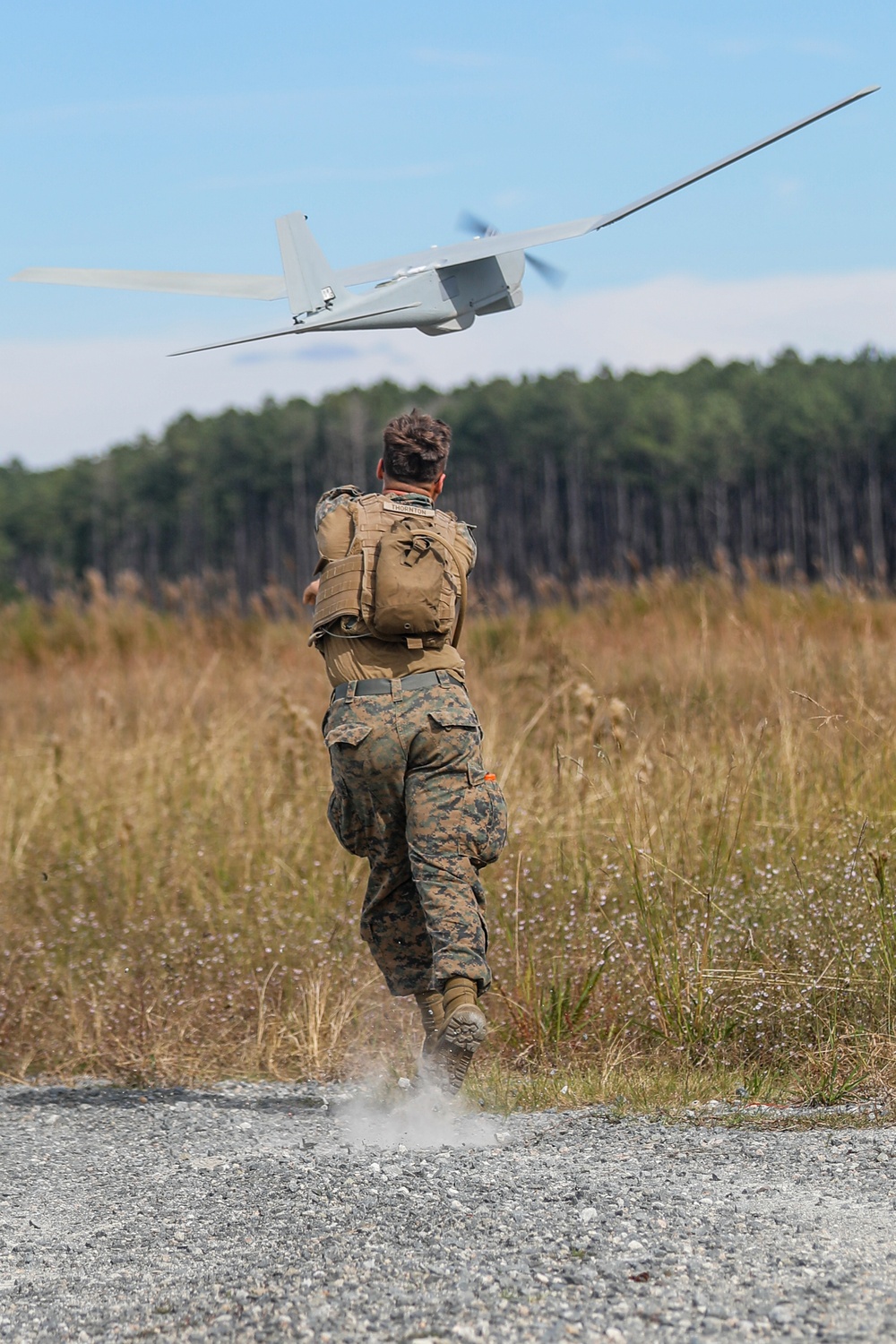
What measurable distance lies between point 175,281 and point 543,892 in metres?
3.03

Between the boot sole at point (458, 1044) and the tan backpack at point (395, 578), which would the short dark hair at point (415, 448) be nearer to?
the tan backpack at point (395, 578)

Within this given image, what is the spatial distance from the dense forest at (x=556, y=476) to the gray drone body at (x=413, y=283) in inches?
2358

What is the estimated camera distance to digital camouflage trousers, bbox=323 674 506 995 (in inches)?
171

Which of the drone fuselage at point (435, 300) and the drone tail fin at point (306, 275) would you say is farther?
the drone tail fin at point (306, 275)

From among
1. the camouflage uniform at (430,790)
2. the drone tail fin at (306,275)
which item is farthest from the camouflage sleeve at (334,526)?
the drone tail fin at (306,275)

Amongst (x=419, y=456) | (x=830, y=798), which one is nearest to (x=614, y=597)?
(x=830, y=798)

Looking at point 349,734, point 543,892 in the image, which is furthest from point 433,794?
point 543,892

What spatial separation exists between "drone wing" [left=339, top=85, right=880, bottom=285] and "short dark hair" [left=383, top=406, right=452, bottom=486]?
2.36 feet

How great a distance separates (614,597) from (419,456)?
8.96 meters

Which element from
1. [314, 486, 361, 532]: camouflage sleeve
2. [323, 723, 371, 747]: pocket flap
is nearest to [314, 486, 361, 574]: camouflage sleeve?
[314, 486, 361, 532]: camouflage sleeve

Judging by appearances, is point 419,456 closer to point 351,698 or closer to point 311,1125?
point 351,698

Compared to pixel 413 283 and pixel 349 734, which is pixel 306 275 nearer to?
pixel 413 283

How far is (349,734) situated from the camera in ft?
14.2

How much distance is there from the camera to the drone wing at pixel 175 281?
5.21 metres
